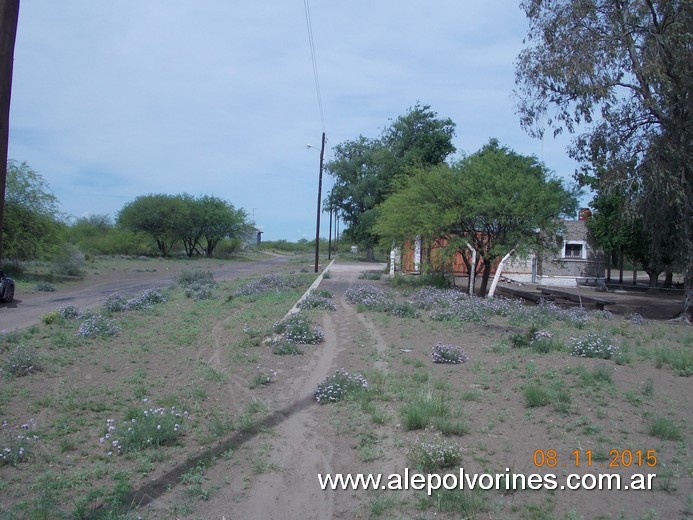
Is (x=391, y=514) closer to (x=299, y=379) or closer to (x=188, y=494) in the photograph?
(x=188, y=494)

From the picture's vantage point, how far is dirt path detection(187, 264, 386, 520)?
5364 mm

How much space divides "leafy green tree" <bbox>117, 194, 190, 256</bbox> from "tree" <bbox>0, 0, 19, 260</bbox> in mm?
69752

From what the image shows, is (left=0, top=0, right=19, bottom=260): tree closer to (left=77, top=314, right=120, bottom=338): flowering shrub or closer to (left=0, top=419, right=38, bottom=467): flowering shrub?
(left=0, top=419, right=38, bottom=467): flowering shrub

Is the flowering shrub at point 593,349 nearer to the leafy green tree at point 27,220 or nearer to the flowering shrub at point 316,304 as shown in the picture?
the flowering shrub at point 316,304

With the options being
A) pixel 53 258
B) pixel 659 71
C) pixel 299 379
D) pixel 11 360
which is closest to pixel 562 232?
pixel 659 71

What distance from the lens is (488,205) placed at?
22312 millimetres

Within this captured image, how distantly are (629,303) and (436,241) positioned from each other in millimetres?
9299

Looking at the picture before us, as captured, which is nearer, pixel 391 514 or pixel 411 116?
pixel 391 514

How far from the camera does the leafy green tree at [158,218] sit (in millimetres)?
73625

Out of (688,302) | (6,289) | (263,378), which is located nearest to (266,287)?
(6,289)

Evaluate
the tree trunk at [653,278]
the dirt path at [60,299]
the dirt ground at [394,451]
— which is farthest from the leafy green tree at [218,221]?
the dirt ground at [394,451]

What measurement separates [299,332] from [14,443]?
7.06 meters

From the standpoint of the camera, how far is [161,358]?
11.5 m

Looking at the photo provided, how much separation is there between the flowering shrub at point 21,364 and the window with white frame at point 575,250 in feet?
114
